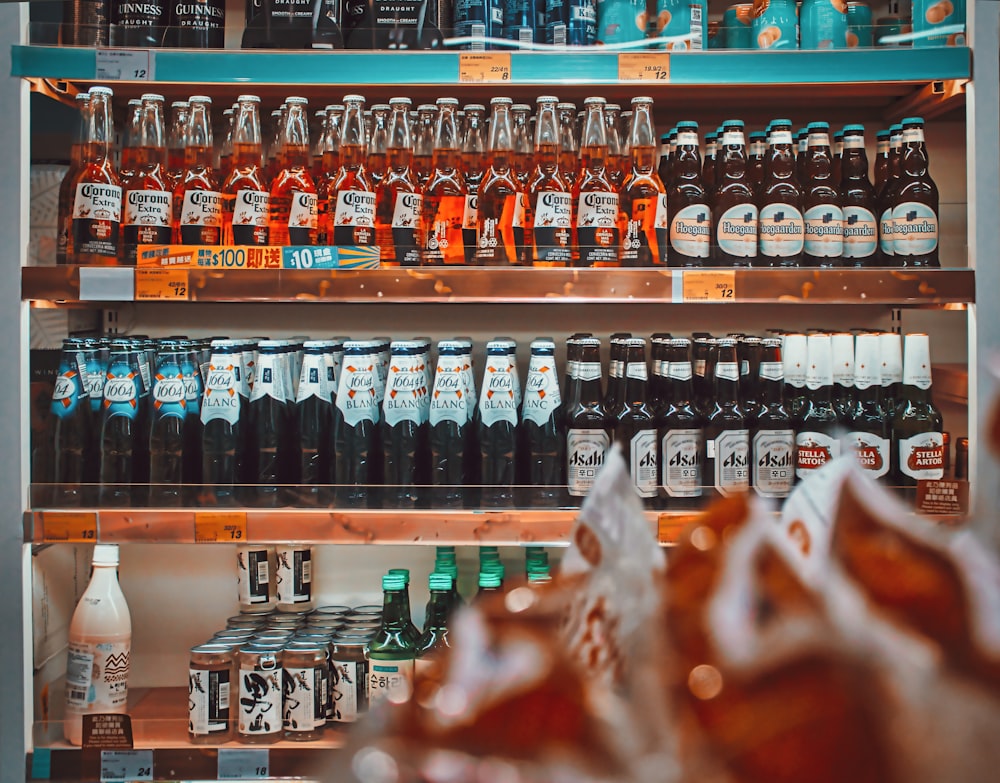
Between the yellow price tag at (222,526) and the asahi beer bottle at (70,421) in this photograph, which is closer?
the yellow price tag at (222,526)

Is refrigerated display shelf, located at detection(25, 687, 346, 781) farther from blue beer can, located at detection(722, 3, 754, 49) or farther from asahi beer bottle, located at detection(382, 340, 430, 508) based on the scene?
blue beer can, located at detection(722, 3, 754, 49)

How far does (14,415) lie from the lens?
184 cm

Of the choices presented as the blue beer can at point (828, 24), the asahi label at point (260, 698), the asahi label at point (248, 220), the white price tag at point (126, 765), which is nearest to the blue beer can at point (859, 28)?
the blue beer can at point (828, 24)

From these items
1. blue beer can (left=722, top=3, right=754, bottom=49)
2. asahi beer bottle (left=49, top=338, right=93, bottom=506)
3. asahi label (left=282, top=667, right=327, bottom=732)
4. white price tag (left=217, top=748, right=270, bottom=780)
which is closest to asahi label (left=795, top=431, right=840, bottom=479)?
blue beer can (left=722, top=3, right=754, bottom=49)

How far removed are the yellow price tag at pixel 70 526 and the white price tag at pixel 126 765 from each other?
420 millimetres

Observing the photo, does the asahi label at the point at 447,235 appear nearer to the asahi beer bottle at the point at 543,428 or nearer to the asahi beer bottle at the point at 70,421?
the asahi beer bottle at the point at 543,428

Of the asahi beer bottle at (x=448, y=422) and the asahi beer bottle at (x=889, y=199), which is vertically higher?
the asahi beer bottle at (x=889, y=199)

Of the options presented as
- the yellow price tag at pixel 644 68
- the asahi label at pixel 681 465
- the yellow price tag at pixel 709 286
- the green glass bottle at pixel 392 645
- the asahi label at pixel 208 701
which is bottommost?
the asahi label at pixel 208 701

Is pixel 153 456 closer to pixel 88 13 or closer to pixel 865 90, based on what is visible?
pixel 88 13

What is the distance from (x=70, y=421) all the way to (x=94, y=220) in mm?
395

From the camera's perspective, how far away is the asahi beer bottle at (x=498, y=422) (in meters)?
1.89

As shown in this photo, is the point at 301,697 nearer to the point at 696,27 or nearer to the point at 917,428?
the point at 917,428

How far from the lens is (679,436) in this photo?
1833 millimetres

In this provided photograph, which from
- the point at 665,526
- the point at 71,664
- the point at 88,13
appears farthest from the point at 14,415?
the point at 665,526
